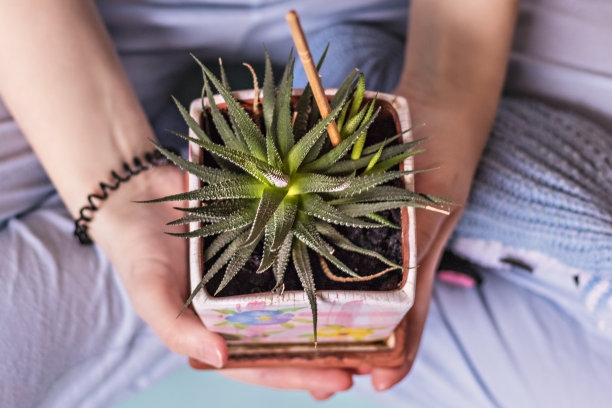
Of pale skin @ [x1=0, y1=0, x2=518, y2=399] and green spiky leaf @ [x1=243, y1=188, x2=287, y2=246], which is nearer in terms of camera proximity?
green spiky leaf @ [x1=243, y1=188, x2=287, y2=246]

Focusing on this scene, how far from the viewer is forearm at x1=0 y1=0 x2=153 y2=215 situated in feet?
2.16

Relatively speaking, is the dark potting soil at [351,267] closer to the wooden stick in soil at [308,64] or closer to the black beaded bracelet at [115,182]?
the wooden stick in soil at [308,64]

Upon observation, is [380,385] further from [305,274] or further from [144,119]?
[144,119]

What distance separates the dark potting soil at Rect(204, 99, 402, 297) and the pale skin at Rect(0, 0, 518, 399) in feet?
0.38

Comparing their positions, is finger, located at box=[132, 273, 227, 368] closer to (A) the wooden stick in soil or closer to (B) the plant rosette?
(B) the plant rosette

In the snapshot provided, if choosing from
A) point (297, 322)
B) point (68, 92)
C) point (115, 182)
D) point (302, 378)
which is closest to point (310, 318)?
point (297, 322)

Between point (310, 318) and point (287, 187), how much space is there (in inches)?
5.9

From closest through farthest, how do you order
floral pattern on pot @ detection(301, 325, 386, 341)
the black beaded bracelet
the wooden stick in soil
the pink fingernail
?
1. the wooden stick in soil
2. floral pattern on pot @ detection(301, 325, 386, 341)
3. the black beaded bracelet
4. the pink fingernail

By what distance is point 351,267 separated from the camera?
1.64 feet

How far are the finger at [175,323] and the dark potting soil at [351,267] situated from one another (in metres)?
0.11

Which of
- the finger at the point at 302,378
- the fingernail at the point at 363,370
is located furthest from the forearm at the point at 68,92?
the fingernail at the point at 363,370

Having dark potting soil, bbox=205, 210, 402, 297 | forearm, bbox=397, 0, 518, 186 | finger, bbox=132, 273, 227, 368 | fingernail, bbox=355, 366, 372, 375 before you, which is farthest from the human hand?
forearm, bbox=397, 0, 518, 186

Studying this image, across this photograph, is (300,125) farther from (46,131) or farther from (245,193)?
(46,131)

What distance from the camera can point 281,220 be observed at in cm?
43
